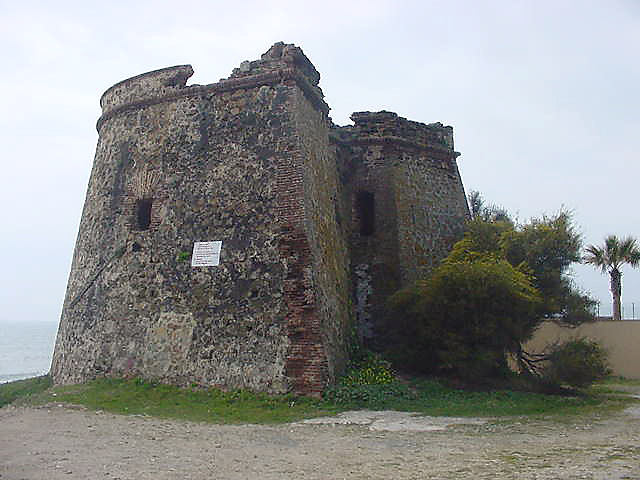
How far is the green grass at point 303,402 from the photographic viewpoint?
36.9 feet

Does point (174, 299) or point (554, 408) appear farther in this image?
point (174, 299)

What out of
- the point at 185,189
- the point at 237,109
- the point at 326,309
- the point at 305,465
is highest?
the point at 237,109

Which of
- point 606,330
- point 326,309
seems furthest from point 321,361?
point 606,330

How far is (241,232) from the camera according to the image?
43.9 ft

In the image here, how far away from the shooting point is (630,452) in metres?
8.13

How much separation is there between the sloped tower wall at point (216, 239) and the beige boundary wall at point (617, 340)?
29.4 ft

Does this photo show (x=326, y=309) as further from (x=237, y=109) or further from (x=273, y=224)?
(x=237, y=109)

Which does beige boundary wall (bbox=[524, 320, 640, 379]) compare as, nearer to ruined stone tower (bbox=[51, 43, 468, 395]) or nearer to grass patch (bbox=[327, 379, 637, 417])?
ruined stone tower (bbox=[51, 43, 468, 395])

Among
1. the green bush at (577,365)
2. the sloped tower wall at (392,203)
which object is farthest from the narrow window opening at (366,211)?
the green bush at (577,365)

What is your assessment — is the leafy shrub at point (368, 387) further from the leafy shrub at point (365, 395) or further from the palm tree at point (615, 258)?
the palm tree at point (615, 258)

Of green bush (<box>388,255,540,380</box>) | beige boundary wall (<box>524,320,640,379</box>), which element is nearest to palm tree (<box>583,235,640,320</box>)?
beige boundary wall (<box>524,320,640,379</box>)

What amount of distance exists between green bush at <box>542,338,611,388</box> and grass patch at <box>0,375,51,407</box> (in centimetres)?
1181

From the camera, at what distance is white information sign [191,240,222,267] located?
13.5 m

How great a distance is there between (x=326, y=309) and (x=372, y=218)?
474 cm
